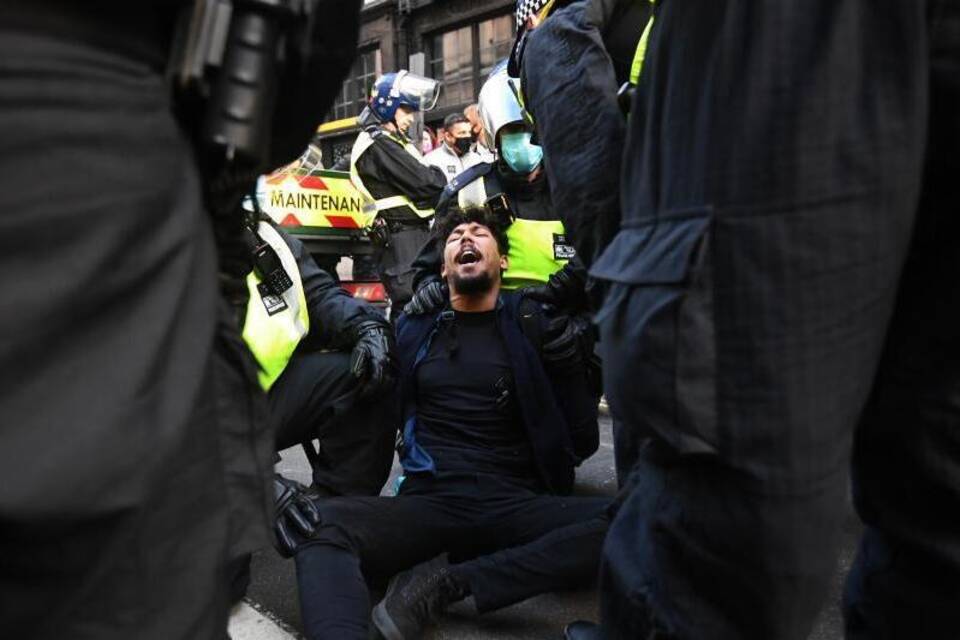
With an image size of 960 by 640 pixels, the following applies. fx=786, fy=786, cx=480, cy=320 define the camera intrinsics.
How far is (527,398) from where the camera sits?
2240 mm

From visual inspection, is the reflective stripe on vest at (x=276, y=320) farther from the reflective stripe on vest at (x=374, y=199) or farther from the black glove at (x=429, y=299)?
the reflective stripe on vest at (x=374, y=199)

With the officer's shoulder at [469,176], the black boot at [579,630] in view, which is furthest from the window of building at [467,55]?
the black boot at [579,630]

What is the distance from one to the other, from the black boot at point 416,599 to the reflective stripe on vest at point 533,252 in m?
1.18

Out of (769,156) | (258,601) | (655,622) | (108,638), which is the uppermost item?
(769,156)

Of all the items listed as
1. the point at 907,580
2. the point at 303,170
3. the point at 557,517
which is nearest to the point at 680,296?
the point at 907,580

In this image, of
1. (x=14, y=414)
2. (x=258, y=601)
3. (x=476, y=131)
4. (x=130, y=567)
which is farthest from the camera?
(x=476, y=131)

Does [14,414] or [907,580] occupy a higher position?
[14,414]

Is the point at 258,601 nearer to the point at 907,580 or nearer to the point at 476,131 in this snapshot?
the point at 907,580

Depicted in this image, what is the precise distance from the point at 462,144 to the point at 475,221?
3.74m

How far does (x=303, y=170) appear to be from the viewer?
5.38 m

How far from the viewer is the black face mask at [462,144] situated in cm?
621

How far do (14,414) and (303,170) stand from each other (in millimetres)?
5068

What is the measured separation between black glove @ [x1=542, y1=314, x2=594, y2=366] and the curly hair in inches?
16.0

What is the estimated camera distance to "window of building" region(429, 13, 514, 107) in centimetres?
1281
